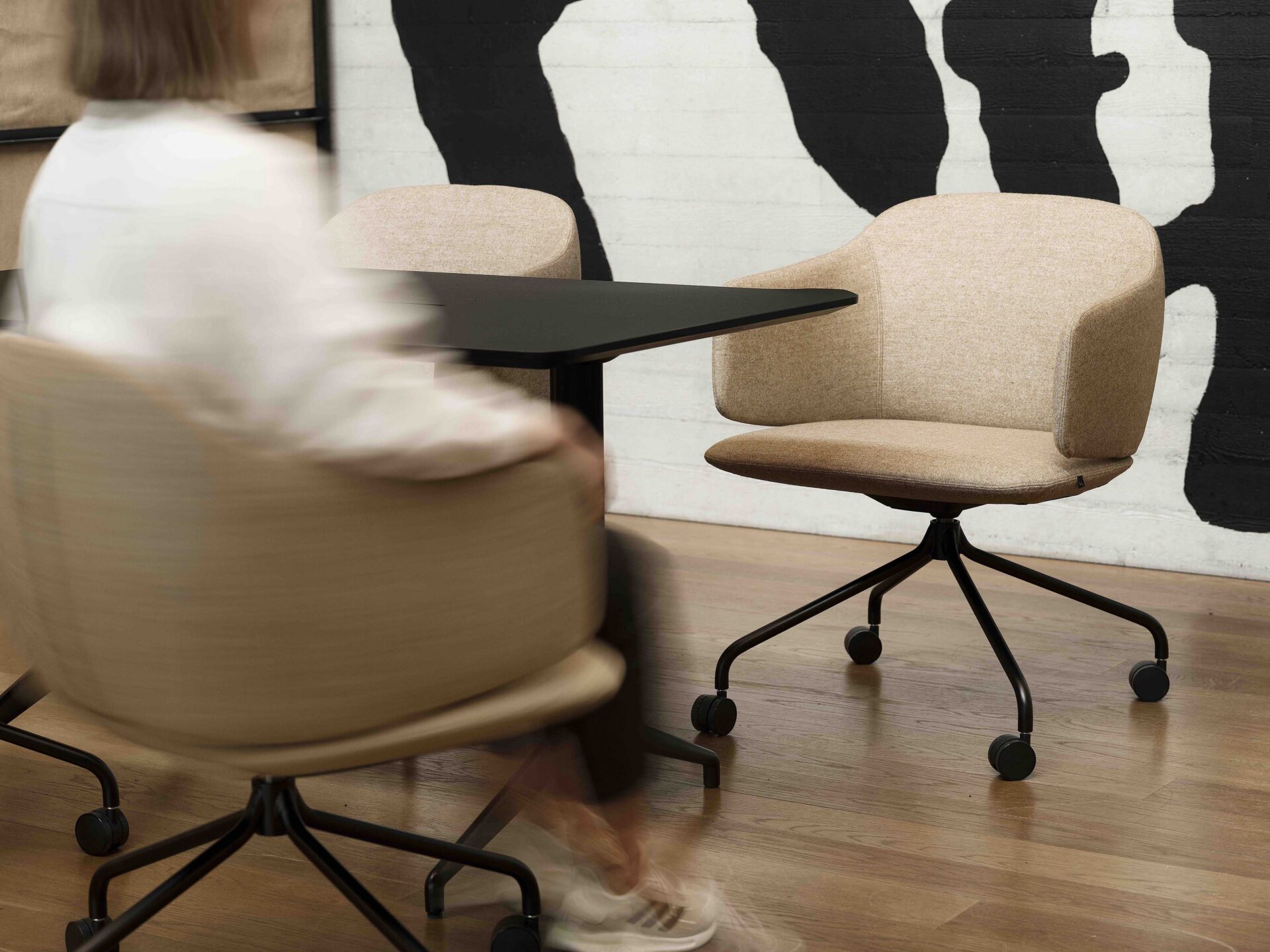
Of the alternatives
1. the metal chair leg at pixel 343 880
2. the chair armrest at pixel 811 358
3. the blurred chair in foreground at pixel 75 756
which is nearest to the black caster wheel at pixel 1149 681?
the chair armrest at pixel 811 358

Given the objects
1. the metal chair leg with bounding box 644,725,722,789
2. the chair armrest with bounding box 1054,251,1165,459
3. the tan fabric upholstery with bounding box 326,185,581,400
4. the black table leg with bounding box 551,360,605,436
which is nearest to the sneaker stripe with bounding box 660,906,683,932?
the metal chair leg with bounding box 644,725,722,789

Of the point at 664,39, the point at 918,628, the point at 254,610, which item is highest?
the point at 664,39

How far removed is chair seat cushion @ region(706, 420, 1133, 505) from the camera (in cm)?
241

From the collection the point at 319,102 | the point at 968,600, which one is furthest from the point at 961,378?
the point at 319,102

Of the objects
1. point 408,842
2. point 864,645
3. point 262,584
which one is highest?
point 262,584

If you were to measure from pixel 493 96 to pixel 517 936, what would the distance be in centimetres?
299

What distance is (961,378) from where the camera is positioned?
286 centimetres

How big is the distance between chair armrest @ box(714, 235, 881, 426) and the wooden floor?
0.51 meters

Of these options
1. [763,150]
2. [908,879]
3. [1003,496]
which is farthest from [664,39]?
[908,879]

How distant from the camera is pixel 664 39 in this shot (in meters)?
4.04

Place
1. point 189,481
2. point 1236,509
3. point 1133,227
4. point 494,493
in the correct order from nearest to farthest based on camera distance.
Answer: point 189,481, point 494,493, point 1133,227, point 1236,509

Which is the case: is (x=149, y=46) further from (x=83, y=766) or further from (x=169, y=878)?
(x=83, y=766)

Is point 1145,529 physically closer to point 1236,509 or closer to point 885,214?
point 1236,509

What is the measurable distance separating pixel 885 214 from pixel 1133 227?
19.2 inches
